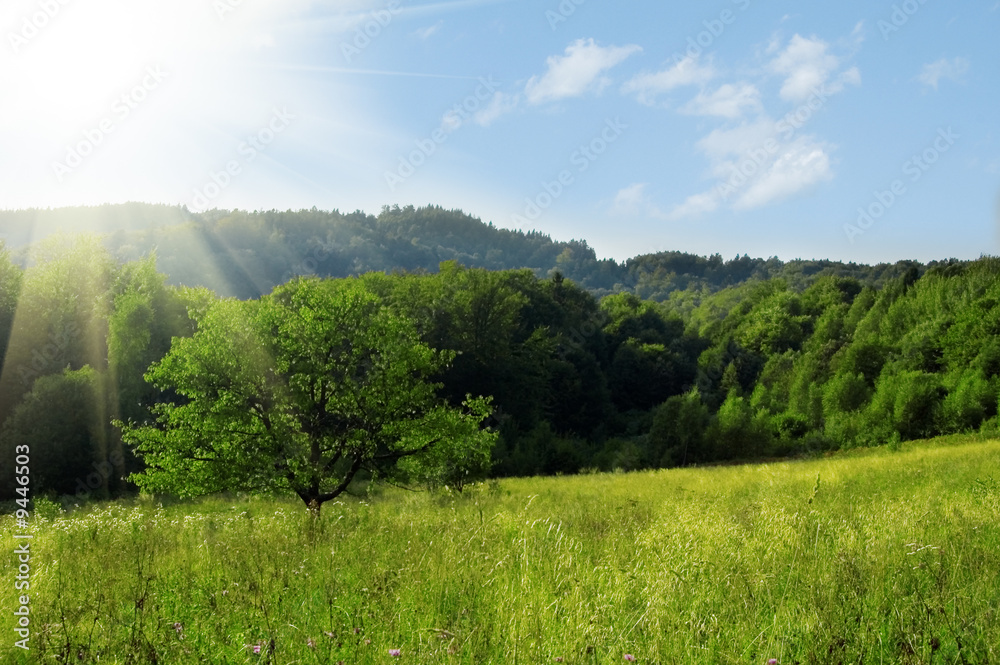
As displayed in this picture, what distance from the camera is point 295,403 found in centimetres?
1409

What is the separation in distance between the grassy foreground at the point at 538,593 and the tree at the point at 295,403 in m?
6.27

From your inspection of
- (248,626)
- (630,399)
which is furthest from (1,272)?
(630,399)

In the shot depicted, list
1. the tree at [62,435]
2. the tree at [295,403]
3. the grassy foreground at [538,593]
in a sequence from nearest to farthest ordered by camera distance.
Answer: the grassy foreground at [538,593]
the tree at [295,403]
the tree at [62,435]

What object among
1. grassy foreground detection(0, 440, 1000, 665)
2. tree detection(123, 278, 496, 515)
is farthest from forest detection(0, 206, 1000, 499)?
grassy foreground detection(0, 440, 1000, 665)

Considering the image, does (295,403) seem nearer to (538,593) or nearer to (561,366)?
(538,593)

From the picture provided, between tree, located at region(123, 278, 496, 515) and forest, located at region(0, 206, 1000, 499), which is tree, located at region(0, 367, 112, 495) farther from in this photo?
tree, located at region(123, 278, 496, 515)

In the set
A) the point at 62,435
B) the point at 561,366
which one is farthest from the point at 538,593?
the point at 561,366

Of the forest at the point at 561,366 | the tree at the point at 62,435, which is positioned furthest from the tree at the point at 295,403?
the tree at the point at 62,435

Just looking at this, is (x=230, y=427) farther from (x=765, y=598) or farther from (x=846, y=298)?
(x=846, y=298)

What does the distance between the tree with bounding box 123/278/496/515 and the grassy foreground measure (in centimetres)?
627

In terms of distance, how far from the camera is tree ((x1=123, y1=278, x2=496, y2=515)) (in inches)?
535

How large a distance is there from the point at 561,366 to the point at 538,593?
6390 cm

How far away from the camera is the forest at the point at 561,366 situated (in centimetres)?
3688

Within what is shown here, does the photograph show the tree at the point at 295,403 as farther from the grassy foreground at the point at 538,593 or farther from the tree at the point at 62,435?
the tree at the point at 62,435
